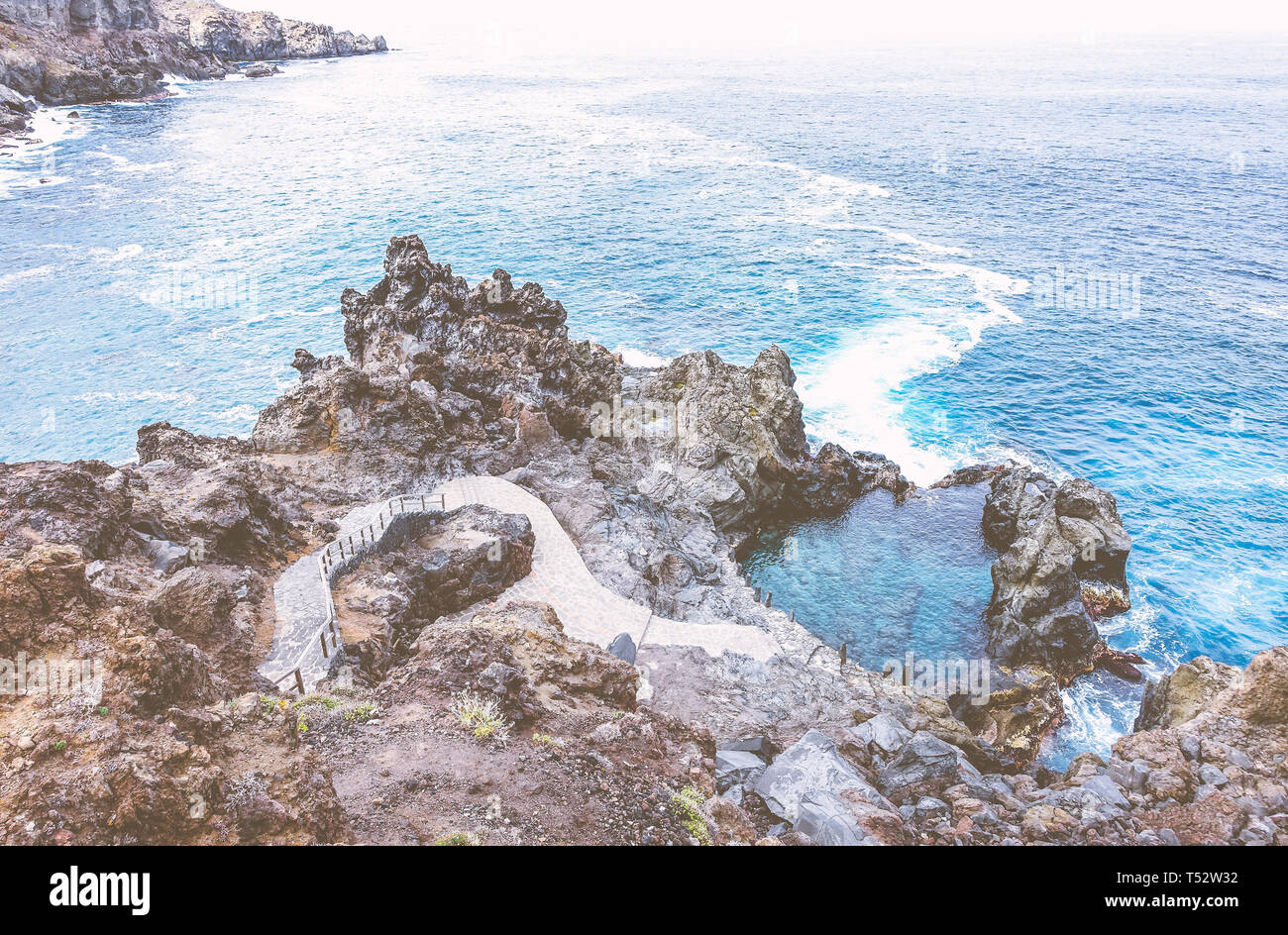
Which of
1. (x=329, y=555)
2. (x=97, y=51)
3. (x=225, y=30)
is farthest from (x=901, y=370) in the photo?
(x=225, y=30)

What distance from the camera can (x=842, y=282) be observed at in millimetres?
65750

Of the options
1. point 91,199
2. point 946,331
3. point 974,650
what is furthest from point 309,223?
point 974,650

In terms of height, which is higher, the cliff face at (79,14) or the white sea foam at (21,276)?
the cliff face at (79,14)

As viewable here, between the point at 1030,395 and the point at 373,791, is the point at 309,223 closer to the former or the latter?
the point at 1030,395

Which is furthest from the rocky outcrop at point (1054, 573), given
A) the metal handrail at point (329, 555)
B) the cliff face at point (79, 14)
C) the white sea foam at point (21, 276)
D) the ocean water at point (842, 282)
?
the cliff face at point (79, 14)

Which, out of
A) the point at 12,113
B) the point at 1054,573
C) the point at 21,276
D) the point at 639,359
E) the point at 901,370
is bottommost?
the point at 1054,573

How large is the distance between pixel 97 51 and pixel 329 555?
160m

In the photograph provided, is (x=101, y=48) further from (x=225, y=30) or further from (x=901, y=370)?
(x=901, y=370)

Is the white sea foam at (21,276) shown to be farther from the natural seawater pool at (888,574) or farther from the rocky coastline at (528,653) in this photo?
the natural seawater pool at (888,574)

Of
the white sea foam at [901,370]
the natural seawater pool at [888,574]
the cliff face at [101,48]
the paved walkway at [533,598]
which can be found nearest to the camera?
the paved walkway at [533,598]

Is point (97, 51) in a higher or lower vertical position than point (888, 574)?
higher

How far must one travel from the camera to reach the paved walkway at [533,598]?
21625mm

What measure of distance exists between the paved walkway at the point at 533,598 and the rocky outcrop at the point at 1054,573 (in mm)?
11844

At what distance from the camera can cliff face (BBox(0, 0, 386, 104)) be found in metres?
117
